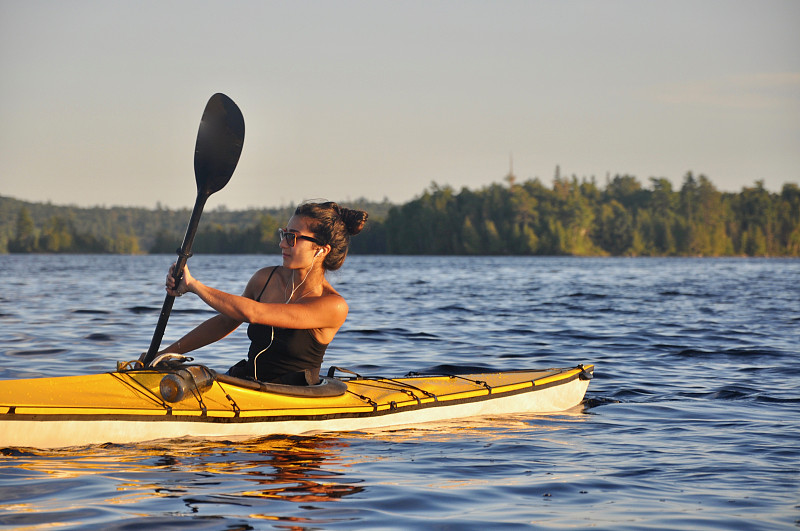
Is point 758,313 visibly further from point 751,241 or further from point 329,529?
point 751,241

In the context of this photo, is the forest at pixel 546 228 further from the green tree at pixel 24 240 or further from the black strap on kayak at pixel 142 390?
the black strap on kayak at pixel 142 390

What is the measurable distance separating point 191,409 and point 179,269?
0.85 m

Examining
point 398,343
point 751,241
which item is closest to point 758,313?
point 398,343

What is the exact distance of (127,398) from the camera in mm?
5312

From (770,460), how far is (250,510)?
3.32 meters

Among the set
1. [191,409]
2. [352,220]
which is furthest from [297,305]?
[191,409]

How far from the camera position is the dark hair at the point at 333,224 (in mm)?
5496

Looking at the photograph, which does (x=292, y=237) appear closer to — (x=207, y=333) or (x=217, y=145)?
(x=207, y=333)

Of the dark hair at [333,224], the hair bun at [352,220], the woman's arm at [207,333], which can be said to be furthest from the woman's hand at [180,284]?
the hair bun at [352,220]

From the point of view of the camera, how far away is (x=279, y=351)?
572 cm

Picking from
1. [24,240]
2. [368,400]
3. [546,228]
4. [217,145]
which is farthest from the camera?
[24,240]

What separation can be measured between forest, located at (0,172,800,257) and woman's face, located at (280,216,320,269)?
12452 centimetres

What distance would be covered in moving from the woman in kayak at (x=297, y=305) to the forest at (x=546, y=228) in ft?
408

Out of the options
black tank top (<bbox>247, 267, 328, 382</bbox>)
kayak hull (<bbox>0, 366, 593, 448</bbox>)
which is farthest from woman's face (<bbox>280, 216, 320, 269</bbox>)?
kayak hull (<bbox>0, 366, 593, 448</bbox>)
